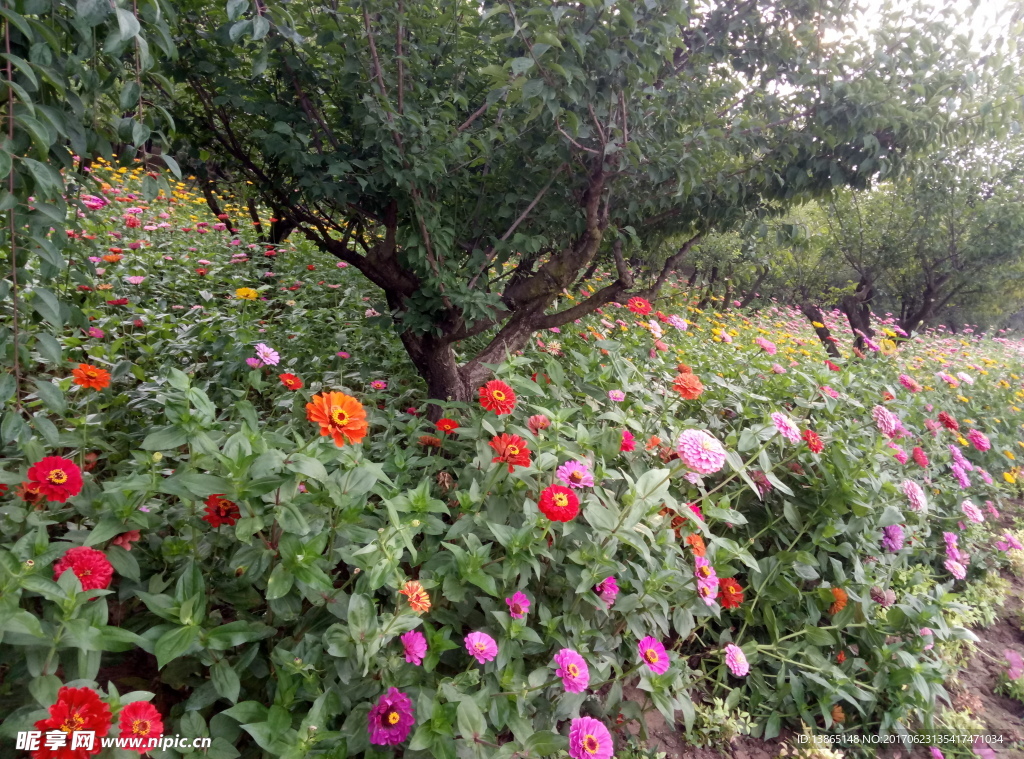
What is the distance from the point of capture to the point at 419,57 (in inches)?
77.5

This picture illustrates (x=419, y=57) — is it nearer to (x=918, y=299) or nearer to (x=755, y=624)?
(x=755, y=624)

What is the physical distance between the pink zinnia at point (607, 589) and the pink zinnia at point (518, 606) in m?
0.21

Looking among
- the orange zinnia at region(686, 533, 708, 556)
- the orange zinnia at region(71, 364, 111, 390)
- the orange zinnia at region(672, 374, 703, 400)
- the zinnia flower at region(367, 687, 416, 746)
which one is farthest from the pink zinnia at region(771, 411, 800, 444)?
the orange zinnia at region(71, 364, 111, 390)

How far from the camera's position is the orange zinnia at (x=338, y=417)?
1137mm

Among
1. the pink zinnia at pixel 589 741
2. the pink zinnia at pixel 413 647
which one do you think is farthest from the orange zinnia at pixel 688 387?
the pink zinnia at pixel 413 647

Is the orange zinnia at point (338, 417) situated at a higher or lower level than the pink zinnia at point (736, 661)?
higher

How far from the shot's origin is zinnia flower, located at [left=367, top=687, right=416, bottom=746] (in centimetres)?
103

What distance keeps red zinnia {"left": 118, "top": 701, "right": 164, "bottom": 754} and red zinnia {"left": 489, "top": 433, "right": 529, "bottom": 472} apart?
0.84 m

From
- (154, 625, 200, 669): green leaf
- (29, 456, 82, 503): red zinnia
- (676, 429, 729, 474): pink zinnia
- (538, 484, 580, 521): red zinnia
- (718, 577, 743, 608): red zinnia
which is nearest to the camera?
(154, 625, 200, 669): green leaf

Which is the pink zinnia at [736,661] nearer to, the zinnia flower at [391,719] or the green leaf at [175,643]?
the zinnia flower at [391,719]

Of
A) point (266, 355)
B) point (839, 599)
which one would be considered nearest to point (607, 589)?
point (839, 599)

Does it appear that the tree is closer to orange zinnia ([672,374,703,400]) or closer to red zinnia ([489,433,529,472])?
orange zinnia ([672,374,703,400])

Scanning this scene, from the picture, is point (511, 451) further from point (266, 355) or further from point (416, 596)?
point (266, 355)

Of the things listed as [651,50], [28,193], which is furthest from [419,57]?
[28,193]
